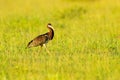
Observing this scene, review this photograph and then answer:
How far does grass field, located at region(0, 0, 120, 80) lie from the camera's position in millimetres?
8227

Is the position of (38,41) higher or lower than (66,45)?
higher

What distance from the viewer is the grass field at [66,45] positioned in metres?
8.23

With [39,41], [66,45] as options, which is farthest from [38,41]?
[66,45]

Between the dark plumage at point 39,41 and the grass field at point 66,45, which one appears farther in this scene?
the dark plumage at point 39,41

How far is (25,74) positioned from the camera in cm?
813

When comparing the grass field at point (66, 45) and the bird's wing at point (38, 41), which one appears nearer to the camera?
the grass field at point (66, 45)

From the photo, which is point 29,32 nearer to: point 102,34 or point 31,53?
point 102,34

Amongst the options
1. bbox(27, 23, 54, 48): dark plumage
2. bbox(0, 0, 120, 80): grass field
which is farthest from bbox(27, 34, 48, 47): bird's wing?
bbox(0, 0, 120, 80): grass field

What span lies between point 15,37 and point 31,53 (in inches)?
93.9

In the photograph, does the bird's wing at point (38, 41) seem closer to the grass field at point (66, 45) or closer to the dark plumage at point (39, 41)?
the dark plumage at point (39, 41)

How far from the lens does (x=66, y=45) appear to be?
11.1m

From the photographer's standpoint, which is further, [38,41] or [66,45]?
[66,45]

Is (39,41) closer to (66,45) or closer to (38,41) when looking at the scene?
(38,41)

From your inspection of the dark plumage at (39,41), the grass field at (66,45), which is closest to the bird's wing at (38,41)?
the dark plumage at (39,41)
